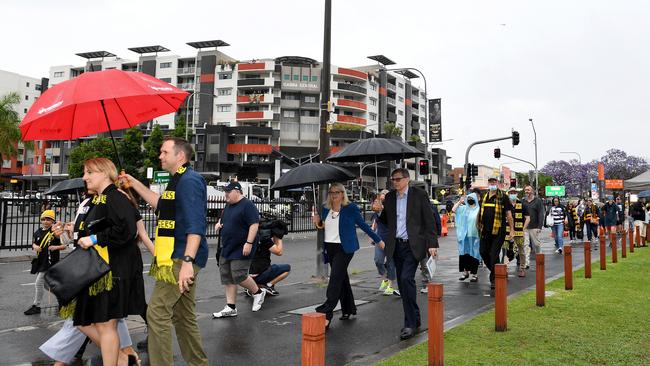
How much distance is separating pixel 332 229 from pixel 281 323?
1.39m

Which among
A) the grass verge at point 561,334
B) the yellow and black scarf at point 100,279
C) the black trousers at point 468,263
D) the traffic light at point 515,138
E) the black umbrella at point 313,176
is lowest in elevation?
the grass verge at point 561,334

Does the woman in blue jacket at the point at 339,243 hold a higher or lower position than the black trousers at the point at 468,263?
higher

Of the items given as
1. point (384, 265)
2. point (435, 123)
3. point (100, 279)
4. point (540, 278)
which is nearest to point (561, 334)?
point (540, 278)

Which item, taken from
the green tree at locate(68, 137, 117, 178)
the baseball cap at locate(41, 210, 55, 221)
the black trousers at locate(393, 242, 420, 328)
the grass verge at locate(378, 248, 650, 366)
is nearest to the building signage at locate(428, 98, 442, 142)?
the grass verge at locate(378, 248, 650, 366)

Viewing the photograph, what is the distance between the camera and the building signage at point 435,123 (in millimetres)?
34312

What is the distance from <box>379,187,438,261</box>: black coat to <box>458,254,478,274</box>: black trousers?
4847mm

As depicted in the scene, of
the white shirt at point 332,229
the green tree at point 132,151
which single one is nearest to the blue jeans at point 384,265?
the white shirt at point 332,229

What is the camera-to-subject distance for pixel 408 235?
638 cm

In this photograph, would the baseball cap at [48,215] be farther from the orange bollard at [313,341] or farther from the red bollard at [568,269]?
the red bollard at [568,269]

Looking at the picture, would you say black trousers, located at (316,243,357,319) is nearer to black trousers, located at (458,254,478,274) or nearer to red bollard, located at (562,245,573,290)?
red bollard, located at (562,245,573,290)

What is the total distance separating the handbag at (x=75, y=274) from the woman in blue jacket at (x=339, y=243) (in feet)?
10.4

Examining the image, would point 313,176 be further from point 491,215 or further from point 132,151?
point 132,151

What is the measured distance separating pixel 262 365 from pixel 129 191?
6.70 ft

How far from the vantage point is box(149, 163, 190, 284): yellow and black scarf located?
4.02 m
